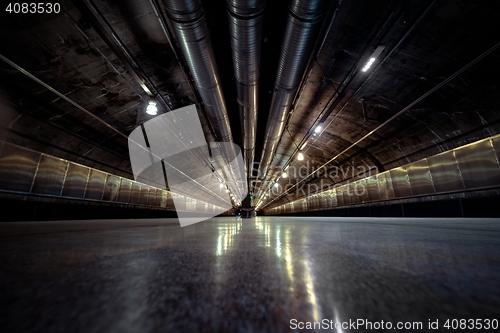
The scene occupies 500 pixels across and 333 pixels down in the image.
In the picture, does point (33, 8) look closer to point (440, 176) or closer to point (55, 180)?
point (55, 180)

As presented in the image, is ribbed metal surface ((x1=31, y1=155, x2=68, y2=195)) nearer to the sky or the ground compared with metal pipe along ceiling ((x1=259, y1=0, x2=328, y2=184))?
nearer to the ground

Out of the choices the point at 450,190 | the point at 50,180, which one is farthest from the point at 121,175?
the point at 450,190

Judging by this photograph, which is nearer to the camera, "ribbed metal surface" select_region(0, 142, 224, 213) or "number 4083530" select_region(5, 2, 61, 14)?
"number 4083530" select_region(5, 2, 61, 14)

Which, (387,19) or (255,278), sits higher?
(387,19)

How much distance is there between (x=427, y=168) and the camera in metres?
7.70

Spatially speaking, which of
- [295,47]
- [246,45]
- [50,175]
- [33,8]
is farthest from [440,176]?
[50,175]

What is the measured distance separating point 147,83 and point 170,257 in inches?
200

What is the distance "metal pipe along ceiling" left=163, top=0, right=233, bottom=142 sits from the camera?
9.12 feet

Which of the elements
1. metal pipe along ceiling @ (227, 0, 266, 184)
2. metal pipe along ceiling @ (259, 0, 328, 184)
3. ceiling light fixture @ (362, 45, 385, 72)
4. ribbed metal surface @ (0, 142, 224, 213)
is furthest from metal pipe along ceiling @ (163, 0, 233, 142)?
ribbed metal surface @ (0, 142, 224, 213)

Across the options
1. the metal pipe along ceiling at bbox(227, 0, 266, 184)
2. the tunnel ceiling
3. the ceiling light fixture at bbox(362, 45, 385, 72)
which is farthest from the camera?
the ceiling light fixture at bbox(362, 45, 385, 72)

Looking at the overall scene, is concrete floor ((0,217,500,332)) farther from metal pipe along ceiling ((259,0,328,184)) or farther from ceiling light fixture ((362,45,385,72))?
ceiling light fixture ((362,45,385,72))

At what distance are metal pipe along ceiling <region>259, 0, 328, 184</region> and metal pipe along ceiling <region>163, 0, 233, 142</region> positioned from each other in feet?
4.20

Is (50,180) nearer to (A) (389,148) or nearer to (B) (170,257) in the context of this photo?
(B) (170,257)

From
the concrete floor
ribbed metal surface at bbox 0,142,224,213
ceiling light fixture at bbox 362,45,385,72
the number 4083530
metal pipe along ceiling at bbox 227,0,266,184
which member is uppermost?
the number 4083530
